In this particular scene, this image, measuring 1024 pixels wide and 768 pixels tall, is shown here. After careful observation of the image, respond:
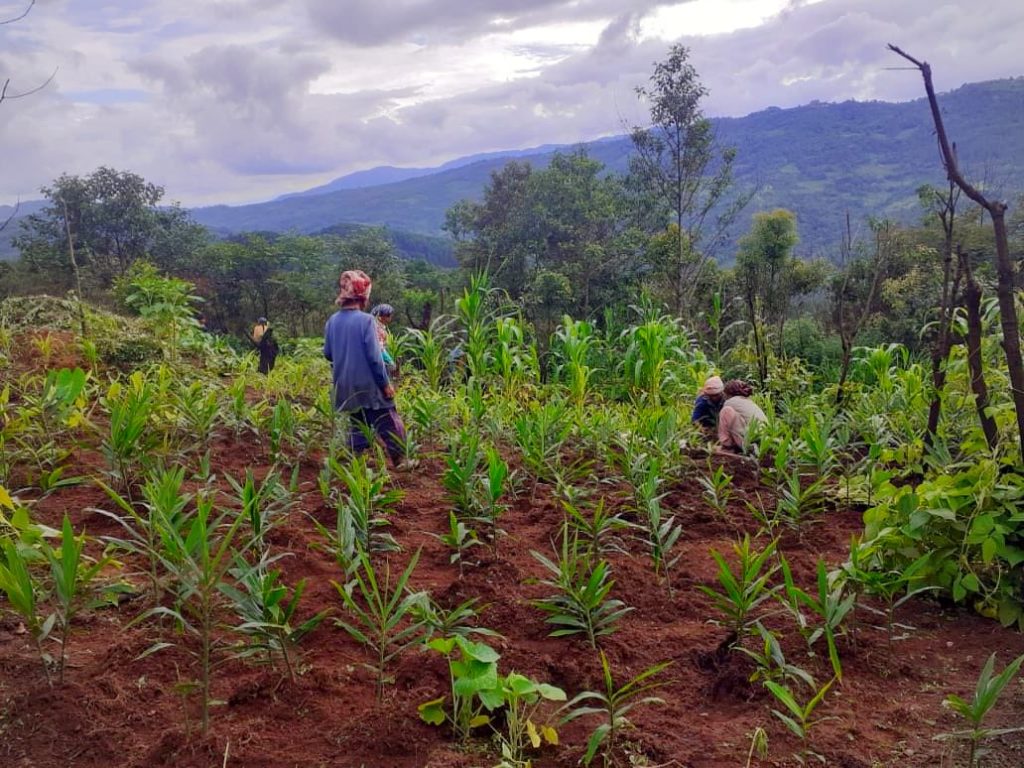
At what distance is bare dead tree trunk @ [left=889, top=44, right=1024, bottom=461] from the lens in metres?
2.00

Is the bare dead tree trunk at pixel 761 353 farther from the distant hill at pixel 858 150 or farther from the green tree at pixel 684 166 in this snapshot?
the distant hill at pixel 858 150

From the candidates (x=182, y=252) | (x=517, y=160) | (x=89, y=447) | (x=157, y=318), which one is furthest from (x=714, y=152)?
(x=182, y=252)

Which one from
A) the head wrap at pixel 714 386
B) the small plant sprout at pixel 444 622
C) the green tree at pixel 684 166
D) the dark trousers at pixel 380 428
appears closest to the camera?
the small plant sprout at pixel 444 622

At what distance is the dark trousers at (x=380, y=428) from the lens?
14.4 ft

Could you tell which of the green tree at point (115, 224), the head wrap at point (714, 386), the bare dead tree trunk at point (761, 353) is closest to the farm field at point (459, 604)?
the head wrap at point (714, 386)

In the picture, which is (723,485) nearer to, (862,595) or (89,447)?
(862,595)

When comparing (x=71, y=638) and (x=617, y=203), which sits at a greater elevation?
(x=617, y=203)

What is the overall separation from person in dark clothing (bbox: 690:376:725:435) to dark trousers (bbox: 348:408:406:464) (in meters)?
→ 2.46

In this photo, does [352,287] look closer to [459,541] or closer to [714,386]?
[459,541]

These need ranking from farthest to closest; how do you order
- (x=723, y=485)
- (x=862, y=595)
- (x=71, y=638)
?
1. (x=723, y=485)
2. (x=862, y=595)
3. (x=71, y=638)

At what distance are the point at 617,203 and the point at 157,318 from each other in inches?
975

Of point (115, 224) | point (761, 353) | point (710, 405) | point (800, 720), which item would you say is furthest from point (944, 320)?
point (115, 224)

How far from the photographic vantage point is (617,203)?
94.8 ft

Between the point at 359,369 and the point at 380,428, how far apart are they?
15.7 inches
